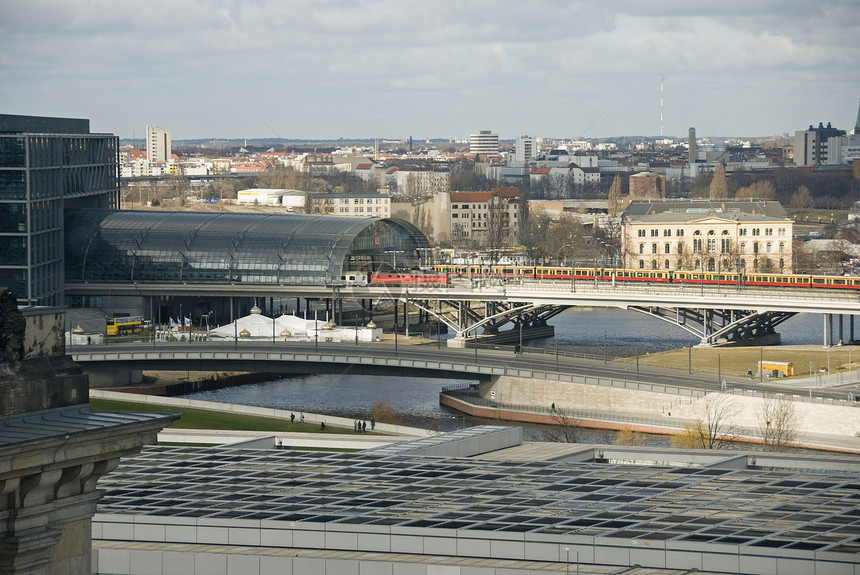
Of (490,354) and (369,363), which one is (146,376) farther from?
(490,354)

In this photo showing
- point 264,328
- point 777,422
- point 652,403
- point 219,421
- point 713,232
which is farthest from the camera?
point 713,232

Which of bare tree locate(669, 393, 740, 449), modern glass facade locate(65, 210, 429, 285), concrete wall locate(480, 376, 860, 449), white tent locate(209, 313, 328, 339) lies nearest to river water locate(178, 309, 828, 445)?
bare tree locate(669, 393, 740, 449)

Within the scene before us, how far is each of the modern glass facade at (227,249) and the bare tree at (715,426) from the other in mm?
44658

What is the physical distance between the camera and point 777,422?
80.4 metres

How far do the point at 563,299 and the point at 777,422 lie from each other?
35484 mm

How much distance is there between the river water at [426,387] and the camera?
90250 mm

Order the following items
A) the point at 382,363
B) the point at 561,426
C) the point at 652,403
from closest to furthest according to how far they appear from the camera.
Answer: the point at 652,403 → the point at 561,426 → the point at 382,363

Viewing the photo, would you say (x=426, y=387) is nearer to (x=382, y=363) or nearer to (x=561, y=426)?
(x=382, y=363)

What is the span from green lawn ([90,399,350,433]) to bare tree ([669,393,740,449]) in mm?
18091

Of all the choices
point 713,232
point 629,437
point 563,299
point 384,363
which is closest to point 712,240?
point 713,232

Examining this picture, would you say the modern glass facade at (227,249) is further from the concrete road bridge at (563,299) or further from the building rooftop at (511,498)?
the building rooftop at (511,498)

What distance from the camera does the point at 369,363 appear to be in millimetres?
97500

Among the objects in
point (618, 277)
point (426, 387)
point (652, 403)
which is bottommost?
point (426, 387)

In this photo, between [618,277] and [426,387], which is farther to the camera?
[618,277]
